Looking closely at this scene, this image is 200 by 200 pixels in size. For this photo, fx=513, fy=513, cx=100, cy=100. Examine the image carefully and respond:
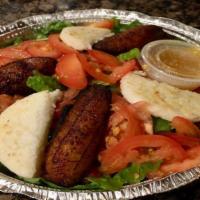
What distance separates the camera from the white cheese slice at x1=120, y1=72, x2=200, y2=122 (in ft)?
7.38

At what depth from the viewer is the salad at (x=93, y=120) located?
2.06 m

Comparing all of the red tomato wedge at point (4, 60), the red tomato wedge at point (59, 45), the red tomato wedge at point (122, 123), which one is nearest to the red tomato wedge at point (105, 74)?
the red tomato wedge at point (59, 45)

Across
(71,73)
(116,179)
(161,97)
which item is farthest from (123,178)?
(71,73)

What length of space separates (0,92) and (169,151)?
88cm

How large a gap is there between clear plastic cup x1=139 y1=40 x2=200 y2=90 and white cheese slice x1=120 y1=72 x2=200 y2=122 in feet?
0.23

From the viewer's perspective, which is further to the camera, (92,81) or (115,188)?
(92,81)

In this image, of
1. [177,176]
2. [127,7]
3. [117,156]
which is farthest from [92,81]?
[127,7]

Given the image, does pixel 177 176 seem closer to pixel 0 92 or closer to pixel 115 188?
pixel 115 188

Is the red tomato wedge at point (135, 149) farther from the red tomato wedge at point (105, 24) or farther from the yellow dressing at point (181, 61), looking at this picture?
the red tomato wedge at point (105, 24)

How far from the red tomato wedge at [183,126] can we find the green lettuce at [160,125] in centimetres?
4

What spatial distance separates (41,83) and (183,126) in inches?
28.3

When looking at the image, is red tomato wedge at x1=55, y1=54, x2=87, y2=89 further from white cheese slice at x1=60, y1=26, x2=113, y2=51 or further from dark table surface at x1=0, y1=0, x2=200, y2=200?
dark table surface at x1=0, y1=0, x2=200, y2=200

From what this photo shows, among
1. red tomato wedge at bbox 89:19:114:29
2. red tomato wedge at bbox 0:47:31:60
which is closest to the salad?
red tomato wedge at bbox 0:47:31:60

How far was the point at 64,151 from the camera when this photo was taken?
2018mm
